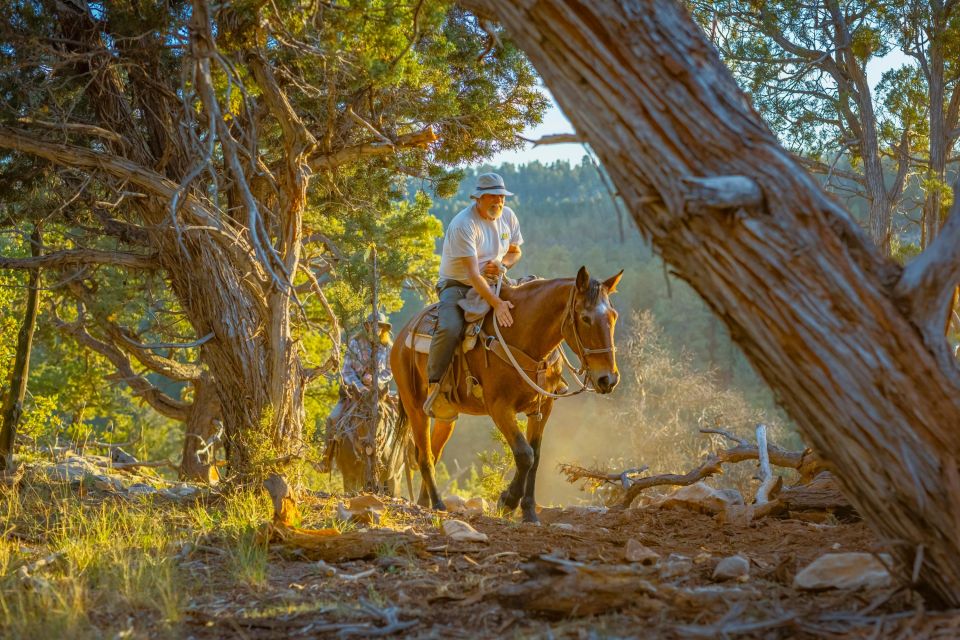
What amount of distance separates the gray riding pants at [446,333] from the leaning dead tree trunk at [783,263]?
4931 millimetres

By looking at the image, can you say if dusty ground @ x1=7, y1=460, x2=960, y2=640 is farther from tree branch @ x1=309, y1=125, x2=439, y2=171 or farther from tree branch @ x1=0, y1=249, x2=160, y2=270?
tree branch @ x1=309, y1=125, x2=439, y2=171

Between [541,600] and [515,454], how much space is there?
4.03m

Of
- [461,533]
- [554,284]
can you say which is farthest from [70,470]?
[554,284]

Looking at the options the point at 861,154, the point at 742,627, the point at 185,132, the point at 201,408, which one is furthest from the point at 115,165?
the point at 201,408

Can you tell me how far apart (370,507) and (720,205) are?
4.76 m

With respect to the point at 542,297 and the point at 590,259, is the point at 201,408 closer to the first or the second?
the point at 542,297

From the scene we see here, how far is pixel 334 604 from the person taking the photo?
4.47 meters

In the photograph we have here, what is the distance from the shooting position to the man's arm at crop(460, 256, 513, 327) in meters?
8.23

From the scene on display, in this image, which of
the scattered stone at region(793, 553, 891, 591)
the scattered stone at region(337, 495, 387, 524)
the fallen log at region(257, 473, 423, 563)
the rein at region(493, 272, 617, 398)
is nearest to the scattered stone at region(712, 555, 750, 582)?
the scattered stone at region(793, 553, 891, 591)

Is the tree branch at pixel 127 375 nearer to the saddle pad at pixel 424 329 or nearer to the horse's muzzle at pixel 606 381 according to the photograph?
the saddle pad at pixel 424 329

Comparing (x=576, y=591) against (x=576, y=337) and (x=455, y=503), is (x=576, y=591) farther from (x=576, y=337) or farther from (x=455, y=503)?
(x=455, y=503)

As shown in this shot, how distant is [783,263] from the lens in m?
3.49

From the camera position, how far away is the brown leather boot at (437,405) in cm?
892

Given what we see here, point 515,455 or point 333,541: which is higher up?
point 515,455
